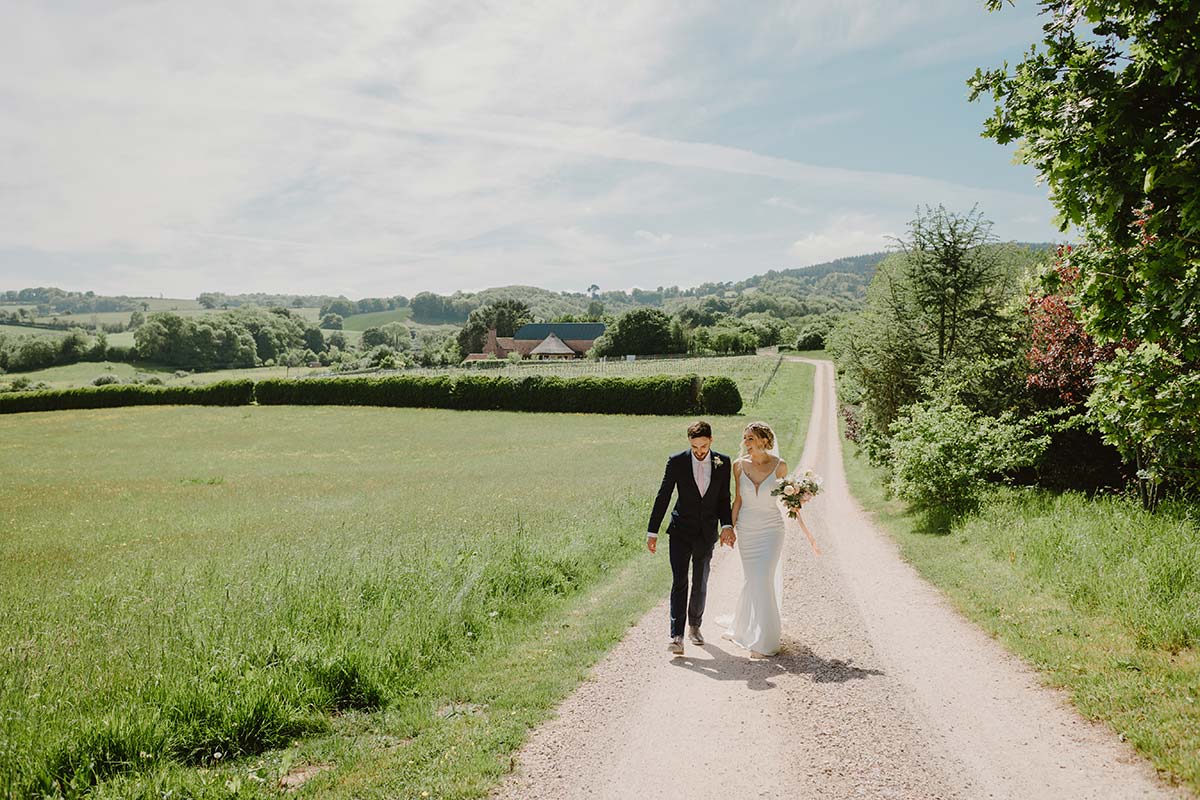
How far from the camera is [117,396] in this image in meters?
63.6

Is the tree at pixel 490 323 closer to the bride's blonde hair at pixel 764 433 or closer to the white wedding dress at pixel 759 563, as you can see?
the bride's blonde hair at pixel 764 433

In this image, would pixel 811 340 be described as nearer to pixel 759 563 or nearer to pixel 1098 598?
pixel 1098 598

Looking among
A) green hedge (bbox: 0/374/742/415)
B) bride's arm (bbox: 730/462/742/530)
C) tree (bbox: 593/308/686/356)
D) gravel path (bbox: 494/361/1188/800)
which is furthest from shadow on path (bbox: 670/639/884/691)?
tree (bbox: 593/308/686/356)

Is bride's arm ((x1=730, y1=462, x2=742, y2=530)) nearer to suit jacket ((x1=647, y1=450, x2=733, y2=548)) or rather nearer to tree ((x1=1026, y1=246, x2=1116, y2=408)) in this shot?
suit jacket ((x1=647, y1=450, x2=733, y2=548))

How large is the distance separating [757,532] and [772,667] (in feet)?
4.86

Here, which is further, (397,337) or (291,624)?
(397,337)

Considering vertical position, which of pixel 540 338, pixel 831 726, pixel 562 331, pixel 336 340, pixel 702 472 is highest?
pixel 562 331

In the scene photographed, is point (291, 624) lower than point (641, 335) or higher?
lower

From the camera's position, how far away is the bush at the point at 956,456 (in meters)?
13.4

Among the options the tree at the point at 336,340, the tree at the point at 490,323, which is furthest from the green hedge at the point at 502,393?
the tree at the point at 336,340

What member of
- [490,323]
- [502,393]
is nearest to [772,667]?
[502,393]

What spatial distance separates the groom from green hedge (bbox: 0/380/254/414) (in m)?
66.5

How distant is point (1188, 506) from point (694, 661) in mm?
9109

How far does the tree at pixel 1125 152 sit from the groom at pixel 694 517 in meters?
4.54
